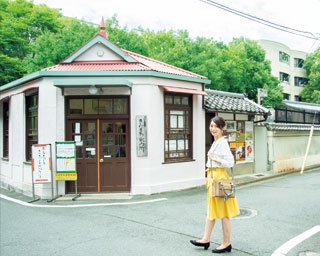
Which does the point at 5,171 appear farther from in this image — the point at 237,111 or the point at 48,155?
the point at 237,111

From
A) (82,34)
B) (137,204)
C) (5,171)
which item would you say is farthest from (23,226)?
(82,34)

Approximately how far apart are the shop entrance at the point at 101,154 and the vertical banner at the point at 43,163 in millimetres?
718

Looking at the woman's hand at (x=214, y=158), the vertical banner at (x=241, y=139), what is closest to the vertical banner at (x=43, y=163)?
the woman's hand at (x=214, y=158)

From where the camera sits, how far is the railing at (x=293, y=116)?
17.0 meters

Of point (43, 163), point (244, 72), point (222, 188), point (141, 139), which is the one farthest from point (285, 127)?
point (244, 72)

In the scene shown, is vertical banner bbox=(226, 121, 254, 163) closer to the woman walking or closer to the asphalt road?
the asphalt road

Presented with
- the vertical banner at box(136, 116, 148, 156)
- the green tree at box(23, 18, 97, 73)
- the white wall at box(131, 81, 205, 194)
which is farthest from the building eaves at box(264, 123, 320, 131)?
the green tree at box(23, 18, 97, 73)

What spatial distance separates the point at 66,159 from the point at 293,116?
13207 mm

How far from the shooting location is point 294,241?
18.4 ft

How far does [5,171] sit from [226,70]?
19.2 meters

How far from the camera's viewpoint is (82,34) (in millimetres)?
20188

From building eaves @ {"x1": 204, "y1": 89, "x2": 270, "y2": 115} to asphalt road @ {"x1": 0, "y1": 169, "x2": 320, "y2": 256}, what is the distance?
3292 millimetres

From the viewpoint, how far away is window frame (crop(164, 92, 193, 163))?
10.9 m

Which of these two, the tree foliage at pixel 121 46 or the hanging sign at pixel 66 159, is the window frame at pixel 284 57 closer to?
the tree foliage at pixel 121 46
